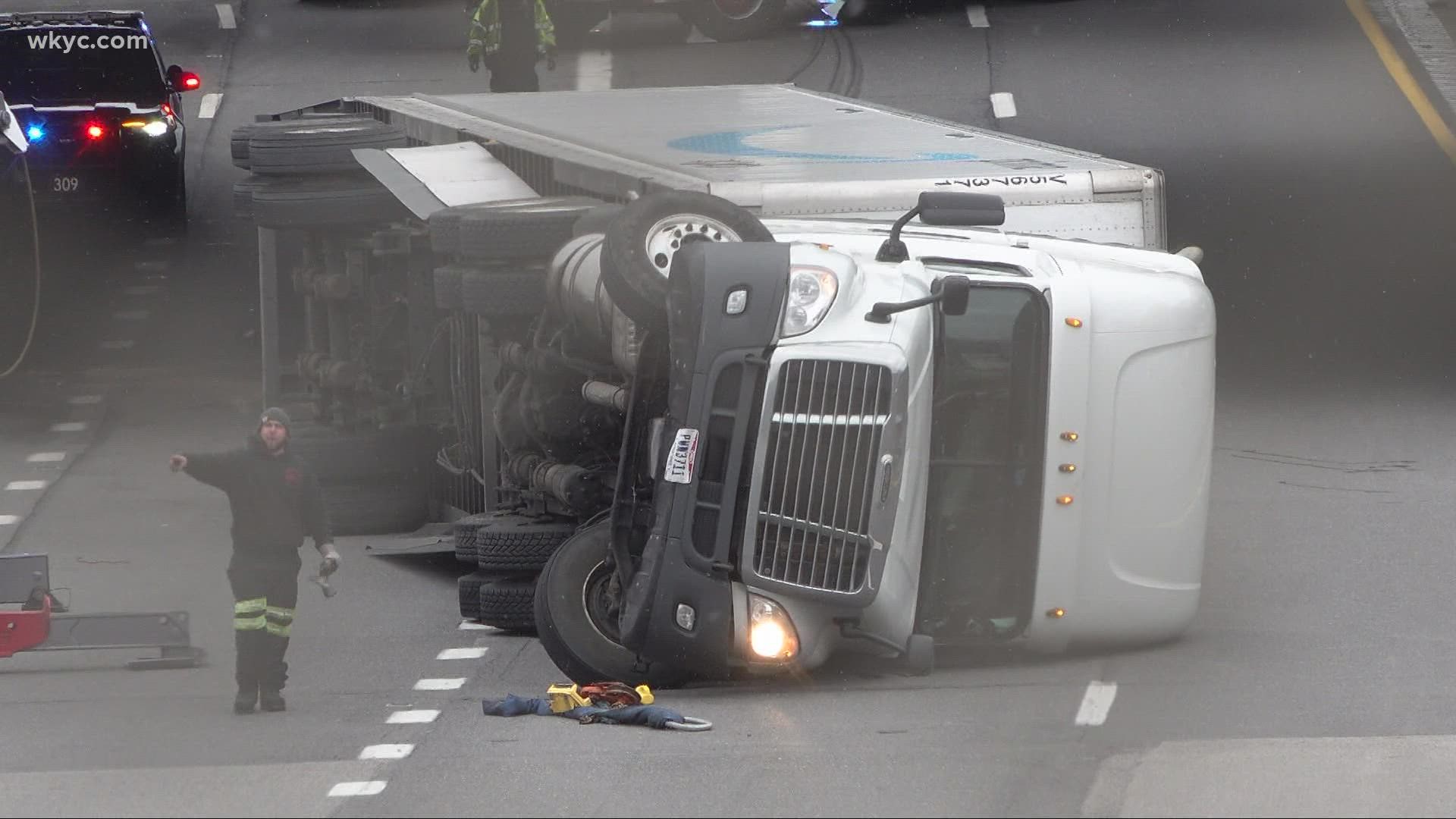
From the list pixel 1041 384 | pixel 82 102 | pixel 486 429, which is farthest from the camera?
pixel 82 102

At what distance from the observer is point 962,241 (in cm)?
1052

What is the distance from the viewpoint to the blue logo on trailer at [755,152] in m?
12.5

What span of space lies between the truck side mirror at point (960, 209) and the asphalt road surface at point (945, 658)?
200 centimetres

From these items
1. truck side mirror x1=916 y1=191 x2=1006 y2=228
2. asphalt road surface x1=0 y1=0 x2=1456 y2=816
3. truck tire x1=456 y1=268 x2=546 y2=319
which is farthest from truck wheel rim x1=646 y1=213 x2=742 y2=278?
asphalt road surface x1=0 y1=0 x2=1456 y2=816

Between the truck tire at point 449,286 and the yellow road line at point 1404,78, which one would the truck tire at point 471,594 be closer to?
the truck tire at point 449,286

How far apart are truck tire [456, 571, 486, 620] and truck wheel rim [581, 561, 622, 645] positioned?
5.12ft

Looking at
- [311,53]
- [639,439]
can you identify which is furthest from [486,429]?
[311,53]

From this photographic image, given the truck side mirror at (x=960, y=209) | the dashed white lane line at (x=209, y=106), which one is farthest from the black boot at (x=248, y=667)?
the dashed white lane line at (x=209, y=106)

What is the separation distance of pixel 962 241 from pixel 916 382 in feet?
3.21

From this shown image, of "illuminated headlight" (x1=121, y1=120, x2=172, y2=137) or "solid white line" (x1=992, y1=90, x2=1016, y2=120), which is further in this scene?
"solid white line" (x1=992, y1=90, x2=1016, y2=120)

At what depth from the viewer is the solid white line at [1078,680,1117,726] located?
938 centimetres

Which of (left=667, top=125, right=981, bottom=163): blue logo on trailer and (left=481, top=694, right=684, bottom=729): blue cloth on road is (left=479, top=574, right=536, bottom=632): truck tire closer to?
(left=481, top=694, right=684, bottom=729): blue cloth on road

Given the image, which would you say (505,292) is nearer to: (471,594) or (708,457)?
(471,594)

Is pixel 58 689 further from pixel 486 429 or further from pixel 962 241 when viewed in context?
pixel 962 241
